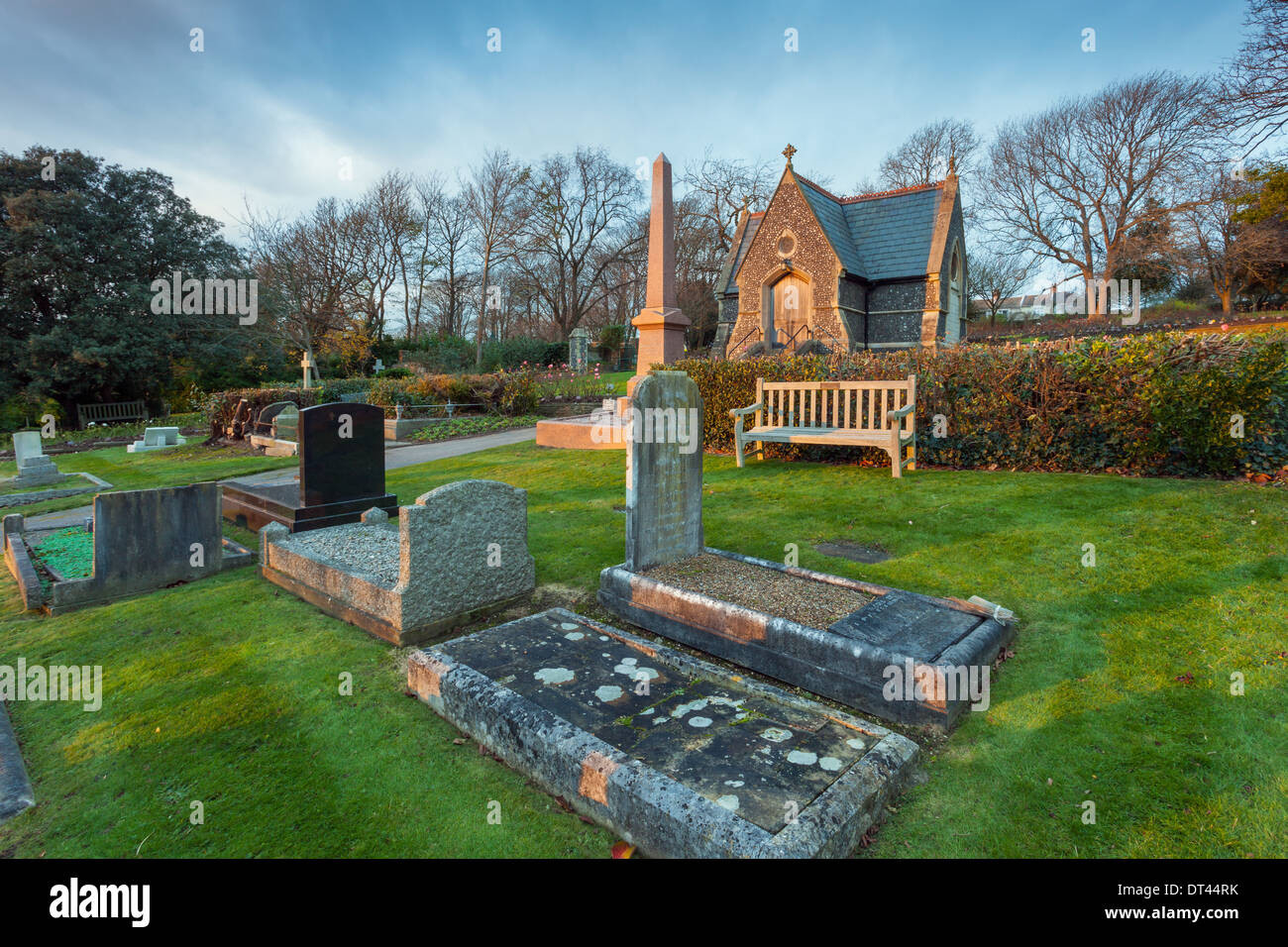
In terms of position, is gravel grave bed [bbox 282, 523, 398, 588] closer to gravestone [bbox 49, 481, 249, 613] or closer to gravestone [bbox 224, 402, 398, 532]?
gravestone [bbox 224, 402, 398, 532]

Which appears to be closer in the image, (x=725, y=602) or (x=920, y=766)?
(x=920, y=766)

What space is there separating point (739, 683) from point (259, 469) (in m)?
12.4

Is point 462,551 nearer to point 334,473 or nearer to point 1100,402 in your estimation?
point 334,473

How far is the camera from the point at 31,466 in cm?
1227

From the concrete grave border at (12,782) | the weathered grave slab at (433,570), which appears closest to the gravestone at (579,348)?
the weathered grave slab at (433,570)

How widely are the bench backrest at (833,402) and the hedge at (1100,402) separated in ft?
1.17

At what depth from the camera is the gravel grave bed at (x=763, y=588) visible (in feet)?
13.2

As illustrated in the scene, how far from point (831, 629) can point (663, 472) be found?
190 centimetres

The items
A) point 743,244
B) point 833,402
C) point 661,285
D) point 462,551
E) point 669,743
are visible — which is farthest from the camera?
point 743,244

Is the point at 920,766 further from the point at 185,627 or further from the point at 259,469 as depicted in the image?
the point at 259,469

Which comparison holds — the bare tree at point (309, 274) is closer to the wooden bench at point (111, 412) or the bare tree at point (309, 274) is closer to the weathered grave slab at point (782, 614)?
the wooden bench at point (111, 412)

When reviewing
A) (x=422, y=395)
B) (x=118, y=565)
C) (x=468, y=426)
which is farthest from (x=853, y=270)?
(x=118, y=565)
